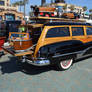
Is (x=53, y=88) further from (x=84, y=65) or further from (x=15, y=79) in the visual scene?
(x=84, y=65)

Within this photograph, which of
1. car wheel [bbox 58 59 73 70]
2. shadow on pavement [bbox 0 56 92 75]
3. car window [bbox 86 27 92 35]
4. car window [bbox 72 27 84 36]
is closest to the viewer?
car wheel [bbox 58 59 73 70]

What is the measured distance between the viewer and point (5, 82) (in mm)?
4363

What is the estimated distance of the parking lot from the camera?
393 centimetres

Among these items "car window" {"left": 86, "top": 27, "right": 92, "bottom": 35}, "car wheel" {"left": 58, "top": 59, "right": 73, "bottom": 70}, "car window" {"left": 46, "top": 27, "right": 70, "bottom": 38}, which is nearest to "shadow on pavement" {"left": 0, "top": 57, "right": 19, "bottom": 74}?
"car wheel" {"left": 58, "top": 59, "right": 73, "bottom": 70}

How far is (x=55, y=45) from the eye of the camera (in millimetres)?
4684

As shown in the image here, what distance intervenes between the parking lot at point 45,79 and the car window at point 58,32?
1.45 meters

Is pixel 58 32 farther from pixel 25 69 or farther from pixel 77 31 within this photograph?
pixel 25 69

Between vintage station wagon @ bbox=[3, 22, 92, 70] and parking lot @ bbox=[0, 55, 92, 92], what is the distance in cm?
49

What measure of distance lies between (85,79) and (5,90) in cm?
265

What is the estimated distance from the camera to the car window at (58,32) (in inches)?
188

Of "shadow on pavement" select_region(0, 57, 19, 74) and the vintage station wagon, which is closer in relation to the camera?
the vintage station wagon

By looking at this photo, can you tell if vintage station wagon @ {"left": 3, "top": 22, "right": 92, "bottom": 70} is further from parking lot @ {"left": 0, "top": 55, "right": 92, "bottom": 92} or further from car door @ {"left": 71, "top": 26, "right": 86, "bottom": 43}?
parking lot @ {"left": 0, "top": 55, "right": 92, "bottom": 92}

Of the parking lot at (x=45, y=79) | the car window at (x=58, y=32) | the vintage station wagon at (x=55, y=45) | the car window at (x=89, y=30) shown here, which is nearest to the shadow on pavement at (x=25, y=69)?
the parking lot at (x=45, y=79)

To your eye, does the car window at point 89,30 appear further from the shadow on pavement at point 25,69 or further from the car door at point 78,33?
the shadow on pavement at point 25,69
